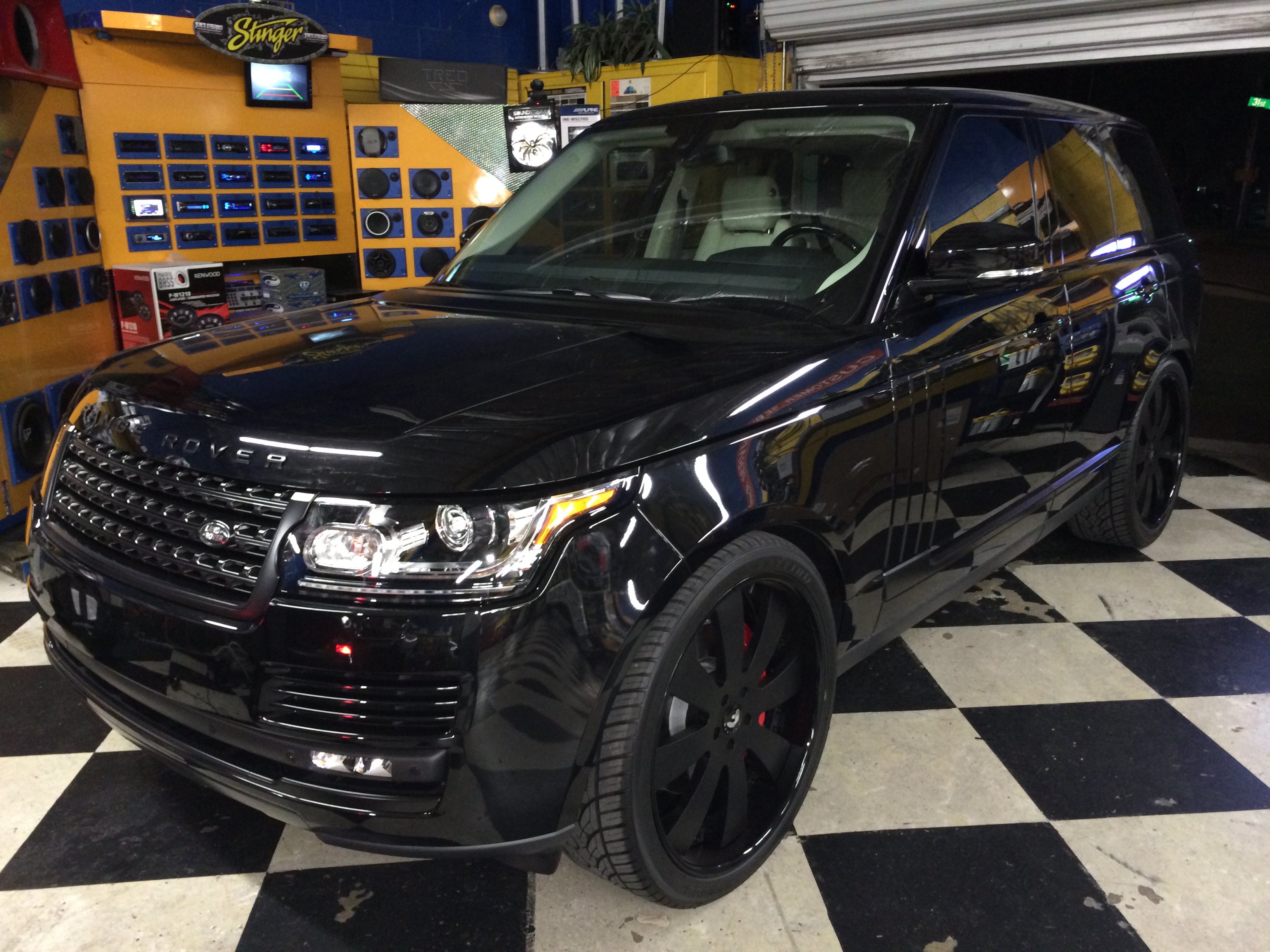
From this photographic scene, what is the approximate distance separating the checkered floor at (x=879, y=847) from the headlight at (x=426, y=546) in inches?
25.2

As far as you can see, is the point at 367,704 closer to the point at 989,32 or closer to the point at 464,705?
the point at 464,705

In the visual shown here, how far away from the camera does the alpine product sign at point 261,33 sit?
4.53 m

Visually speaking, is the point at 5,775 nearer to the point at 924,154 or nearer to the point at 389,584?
the point at 389,584

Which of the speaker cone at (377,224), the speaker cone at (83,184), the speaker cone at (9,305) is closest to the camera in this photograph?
the speaker cone at (9,305)

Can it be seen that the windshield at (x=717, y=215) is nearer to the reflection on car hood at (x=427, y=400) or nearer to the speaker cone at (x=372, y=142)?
the reflection on car hood at (x=427, y=400)

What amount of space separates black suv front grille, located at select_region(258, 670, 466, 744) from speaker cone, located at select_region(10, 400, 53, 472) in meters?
2.57

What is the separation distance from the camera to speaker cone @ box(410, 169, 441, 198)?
562 cm

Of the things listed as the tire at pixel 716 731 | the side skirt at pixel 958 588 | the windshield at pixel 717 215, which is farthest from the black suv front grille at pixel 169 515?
the side skirt at pixel 958 588

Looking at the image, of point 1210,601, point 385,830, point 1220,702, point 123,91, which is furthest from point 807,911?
point 123,91

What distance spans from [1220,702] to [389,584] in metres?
1.97

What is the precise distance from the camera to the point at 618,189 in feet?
6.97

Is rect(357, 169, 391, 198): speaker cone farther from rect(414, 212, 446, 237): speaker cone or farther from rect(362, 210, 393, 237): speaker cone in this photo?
rect(414, 212, 446, 237): speaker cone

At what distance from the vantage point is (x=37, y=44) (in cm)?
358

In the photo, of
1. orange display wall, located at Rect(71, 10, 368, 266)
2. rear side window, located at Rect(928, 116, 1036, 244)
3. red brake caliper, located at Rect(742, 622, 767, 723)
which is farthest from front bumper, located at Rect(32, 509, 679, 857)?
orange display wall, located at Rect(71, 10, 368, 266)
